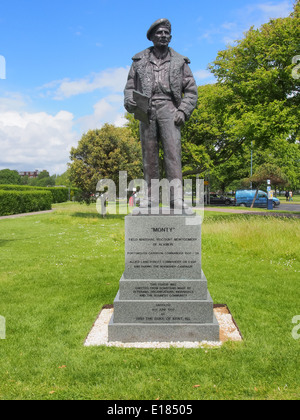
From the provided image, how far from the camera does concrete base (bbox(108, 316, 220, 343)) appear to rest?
4.32 metres

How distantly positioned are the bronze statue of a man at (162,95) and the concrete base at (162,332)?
1.67 meters

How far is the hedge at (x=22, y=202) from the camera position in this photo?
24.5 metres

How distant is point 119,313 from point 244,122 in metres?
13.6

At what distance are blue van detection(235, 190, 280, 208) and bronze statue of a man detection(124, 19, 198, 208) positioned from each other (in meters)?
31.8

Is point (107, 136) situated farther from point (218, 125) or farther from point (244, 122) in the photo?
point (218, 125)

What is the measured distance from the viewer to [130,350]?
4074 mm

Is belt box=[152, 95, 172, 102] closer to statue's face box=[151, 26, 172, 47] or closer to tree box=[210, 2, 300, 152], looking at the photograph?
statue's face box=[151, 26, 172, 47]

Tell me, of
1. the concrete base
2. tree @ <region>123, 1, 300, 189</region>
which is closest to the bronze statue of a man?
the concrete base

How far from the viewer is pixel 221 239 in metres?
10.8
